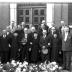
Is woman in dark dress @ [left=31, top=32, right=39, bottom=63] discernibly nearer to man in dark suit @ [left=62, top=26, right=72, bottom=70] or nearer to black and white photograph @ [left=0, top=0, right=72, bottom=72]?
black and white photograph @ [left=0, top=0, right=72, bottom=72]

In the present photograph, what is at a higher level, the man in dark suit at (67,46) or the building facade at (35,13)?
the building facade at (35,13)

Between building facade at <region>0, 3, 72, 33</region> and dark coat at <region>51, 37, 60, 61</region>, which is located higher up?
building facade at <region>0, 3, 72, 33</region>

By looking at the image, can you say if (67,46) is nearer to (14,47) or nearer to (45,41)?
(45,41)

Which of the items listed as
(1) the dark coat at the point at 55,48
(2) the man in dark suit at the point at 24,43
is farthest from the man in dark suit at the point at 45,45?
(2) the man in dark suit at the point at 24,43

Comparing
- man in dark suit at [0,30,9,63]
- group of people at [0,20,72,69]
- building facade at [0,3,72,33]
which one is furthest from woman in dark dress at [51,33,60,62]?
building facade at [0,3,72,33]

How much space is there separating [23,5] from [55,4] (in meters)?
1.56

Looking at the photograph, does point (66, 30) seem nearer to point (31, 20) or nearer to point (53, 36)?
point (53, 36)

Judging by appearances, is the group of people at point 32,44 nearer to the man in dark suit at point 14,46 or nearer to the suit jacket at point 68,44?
the man in dark suit at point 14,46

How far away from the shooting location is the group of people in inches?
510

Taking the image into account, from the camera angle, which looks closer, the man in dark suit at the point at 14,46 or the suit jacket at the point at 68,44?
the suit jacket at the point at 68,44

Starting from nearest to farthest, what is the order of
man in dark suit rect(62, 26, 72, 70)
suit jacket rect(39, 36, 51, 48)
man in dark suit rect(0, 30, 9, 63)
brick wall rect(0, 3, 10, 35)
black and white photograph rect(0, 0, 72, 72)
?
man in dark suit rect(62, 26, 72, 70) → black and white photograph rect(0, 0, 72, 72) → suit jacket rect(39, 36, 51, 48) → man in dark suit rect(0, 30, 9, 63) → brick wall rect(0, 3, 10, 35)

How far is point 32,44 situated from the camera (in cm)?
1322

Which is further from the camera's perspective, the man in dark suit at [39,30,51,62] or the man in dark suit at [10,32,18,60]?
the man in dark suit at [10,32,18,60]

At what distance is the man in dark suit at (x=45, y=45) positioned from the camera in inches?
508
